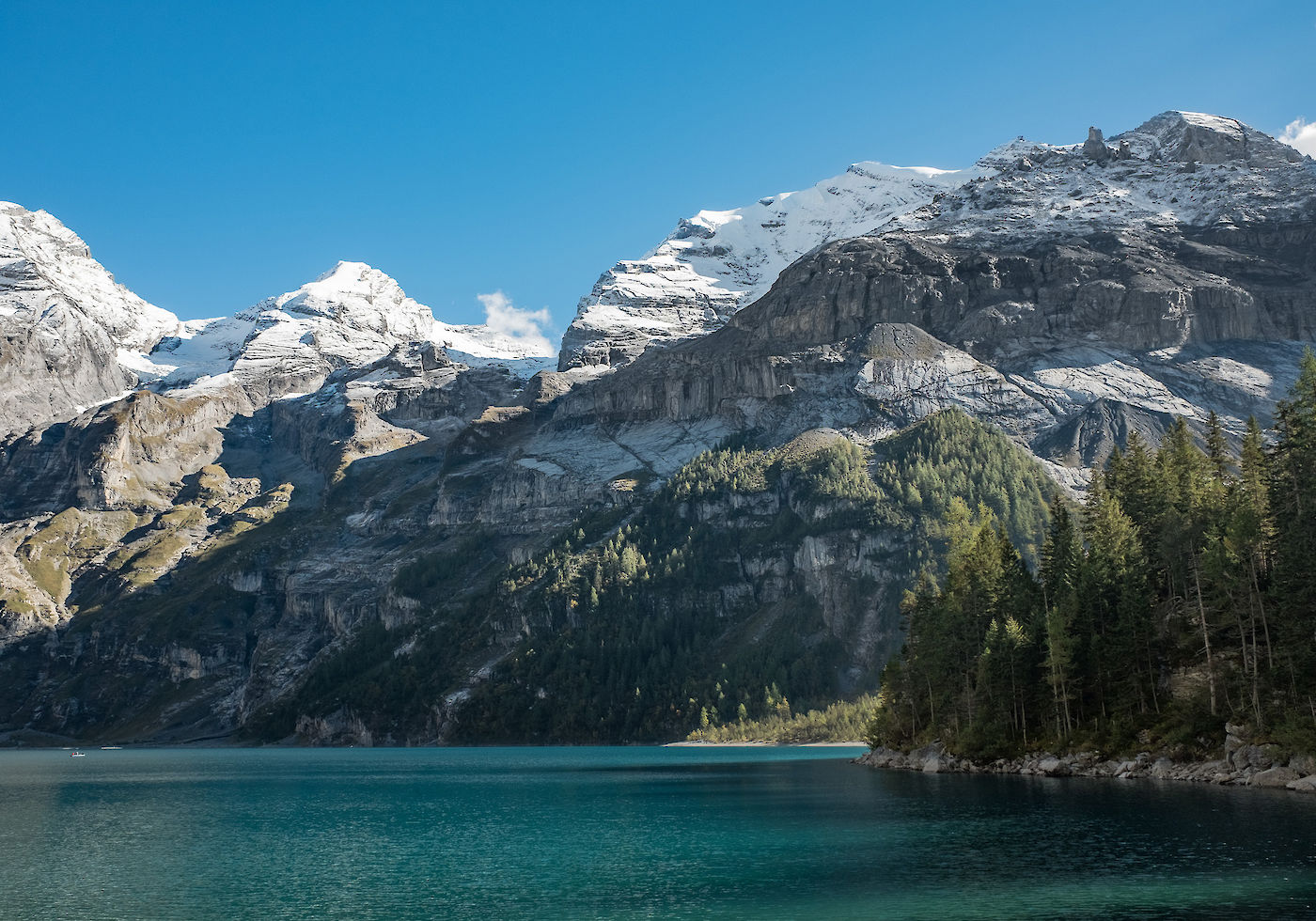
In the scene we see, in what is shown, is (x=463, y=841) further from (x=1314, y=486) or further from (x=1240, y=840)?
(x=1314, y=486)

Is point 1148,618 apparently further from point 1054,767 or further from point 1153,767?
point 1054,767

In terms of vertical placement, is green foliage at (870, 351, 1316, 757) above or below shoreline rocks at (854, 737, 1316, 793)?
above

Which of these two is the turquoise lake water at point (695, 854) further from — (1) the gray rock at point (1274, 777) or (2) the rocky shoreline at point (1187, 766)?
(1) the gray rock at point (1274, 777)

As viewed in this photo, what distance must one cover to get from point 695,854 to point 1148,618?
162ft

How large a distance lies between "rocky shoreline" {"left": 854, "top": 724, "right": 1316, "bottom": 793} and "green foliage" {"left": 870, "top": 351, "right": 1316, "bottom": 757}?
1302 millimetres

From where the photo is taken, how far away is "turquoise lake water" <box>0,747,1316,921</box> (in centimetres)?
4997

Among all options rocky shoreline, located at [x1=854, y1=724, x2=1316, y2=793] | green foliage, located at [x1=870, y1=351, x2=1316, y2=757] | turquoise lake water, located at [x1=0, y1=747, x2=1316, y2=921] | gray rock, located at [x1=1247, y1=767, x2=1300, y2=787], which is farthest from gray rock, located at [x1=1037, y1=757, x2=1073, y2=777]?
gray rock, located at [x1=1247, y1=767, x2=1300, y2=787]

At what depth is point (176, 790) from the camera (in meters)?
130

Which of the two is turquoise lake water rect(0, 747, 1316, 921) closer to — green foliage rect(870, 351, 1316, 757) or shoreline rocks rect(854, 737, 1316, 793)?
shoreline rocks rect(854, 737, 1316, 793)

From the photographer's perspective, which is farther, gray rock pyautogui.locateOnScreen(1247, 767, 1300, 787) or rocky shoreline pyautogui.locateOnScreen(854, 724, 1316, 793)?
rocky shoreline pyautogui.locateOnScreen(854, 724, 1316, 793)

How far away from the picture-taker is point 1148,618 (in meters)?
95.3

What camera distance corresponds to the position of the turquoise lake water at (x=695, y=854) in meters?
50.0

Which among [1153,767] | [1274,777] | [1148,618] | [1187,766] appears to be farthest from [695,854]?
[1148,618]

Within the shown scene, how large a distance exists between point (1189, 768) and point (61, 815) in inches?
3590
